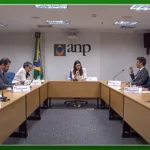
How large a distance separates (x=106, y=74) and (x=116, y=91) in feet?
7.73

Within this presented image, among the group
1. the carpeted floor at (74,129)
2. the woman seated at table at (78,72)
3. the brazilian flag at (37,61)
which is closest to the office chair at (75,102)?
the woman seated at table at (78,72)

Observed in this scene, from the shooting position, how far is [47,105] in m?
4.31

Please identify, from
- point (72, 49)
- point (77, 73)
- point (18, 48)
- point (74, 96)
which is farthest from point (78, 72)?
point (18, 48)

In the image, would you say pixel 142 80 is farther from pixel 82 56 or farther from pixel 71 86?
pixel 82 56

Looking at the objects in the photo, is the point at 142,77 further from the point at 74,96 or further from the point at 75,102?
the point at 75,102

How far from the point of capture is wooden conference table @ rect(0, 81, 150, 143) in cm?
193

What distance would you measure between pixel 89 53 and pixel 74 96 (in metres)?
1.48

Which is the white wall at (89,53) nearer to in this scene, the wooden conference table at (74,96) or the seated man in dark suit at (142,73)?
the seated man in dark suit at (142,73)

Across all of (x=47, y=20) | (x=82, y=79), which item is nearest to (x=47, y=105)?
(x=82, y=79)

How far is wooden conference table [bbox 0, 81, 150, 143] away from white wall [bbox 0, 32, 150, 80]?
0.77 m

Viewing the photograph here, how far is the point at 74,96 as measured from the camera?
4.39 m

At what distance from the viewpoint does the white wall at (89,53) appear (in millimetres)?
4441

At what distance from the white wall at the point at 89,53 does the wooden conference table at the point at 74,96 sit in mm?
766

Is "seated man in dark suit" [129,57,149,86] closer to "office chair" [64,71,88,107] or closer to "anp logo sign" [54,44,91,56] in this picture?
"office chair" [64,71,88,107]
